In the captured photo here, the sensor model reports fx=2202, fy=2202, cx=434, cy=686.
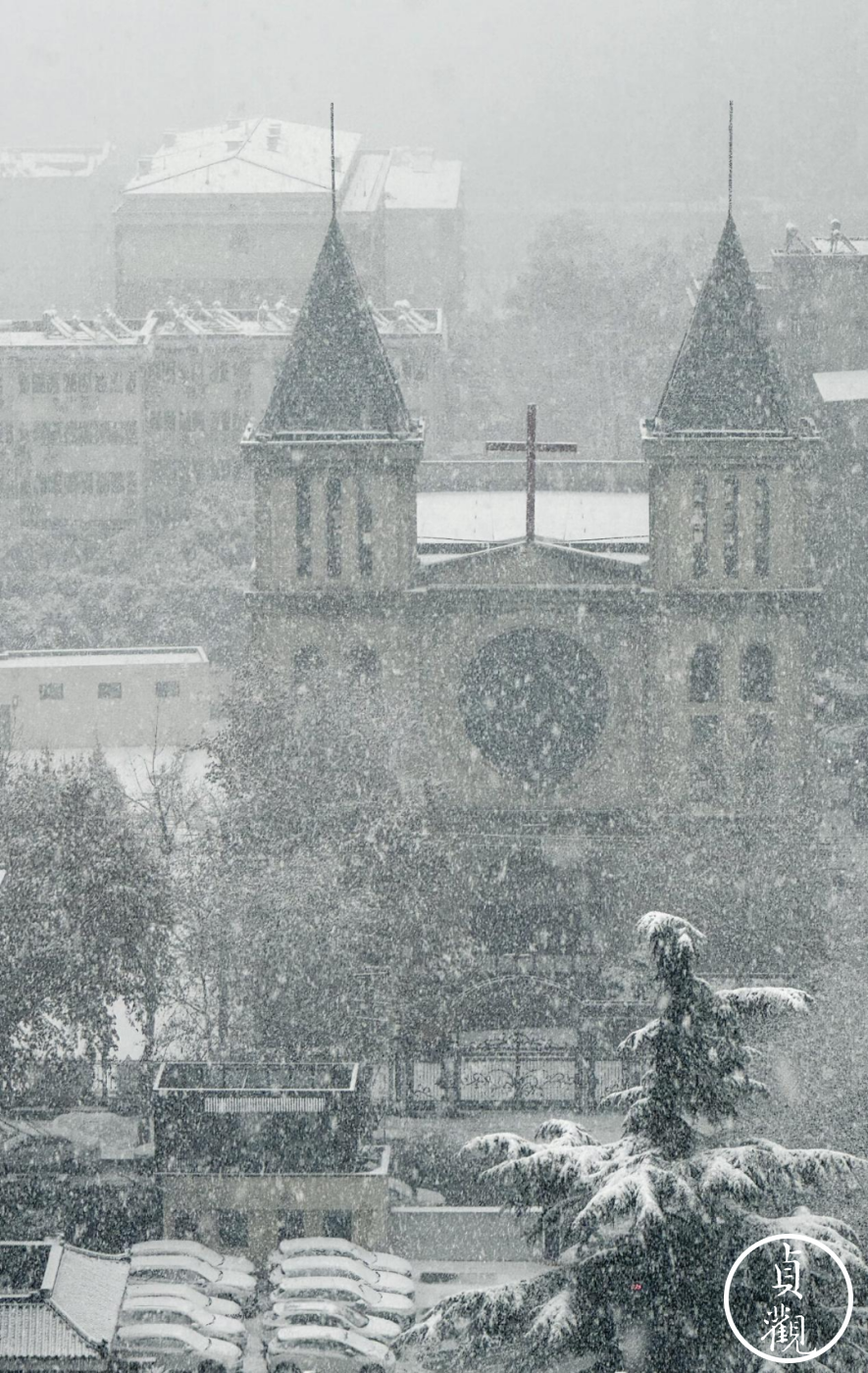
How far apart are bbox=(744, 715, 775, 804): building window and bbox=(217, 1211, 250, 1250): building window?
18.2 metres

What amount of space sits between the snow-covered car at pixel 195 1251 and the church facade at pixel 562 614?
15803mm

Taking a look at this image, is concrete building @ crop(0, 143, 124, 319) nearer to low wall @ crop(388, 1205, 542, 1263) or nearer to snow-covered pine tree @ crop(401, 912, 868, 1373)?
→ low wall @ crop(388, 1205, 542, 1263)

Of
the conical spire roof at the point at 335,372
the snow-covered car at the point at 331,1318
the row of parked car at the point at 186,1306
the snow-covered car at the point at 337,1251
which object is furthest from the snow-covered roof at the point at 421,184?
the snow-covered car at the point at 331,1318

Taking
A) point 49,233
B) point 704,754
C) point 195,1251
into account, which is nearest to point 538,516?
point 704,754

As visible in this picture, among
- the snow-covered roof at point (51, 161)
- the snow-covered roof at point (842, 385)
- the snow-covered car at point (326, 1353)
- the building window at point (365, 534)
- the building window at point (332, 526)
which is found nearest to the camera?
the snow-covered car at point (326, 1353)

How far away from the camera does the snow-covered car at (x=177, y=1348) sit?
109ft

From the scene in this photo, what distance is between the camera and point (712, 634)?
53.2 m

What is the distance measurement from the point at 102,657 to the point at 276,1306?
41.6 meters

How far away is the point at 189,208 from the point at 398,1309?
8485 centimetres

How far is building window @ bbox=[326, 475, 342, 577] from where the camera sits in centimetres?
5281

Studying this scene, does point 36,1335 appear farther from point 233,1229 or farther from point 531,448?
point 531,448

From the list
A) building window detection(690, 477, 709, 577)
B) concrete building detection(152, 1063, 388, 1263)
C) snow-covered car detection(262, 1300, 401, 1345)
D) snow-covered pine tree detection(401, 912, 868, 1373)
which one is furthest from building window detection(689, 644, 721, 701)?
snow-covered pine tree detection(401, 912, 868, 1373)

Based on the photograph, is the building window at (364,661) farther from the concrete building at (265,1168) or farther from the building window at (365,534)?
the concrete building at (265,1168)

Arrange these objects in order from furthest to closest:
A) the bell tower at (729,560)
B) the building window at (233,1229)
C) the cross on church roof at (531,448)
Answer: the bell tower at (729,560)
the cross on church roof at (531,448)
the building window at (233,1229)
